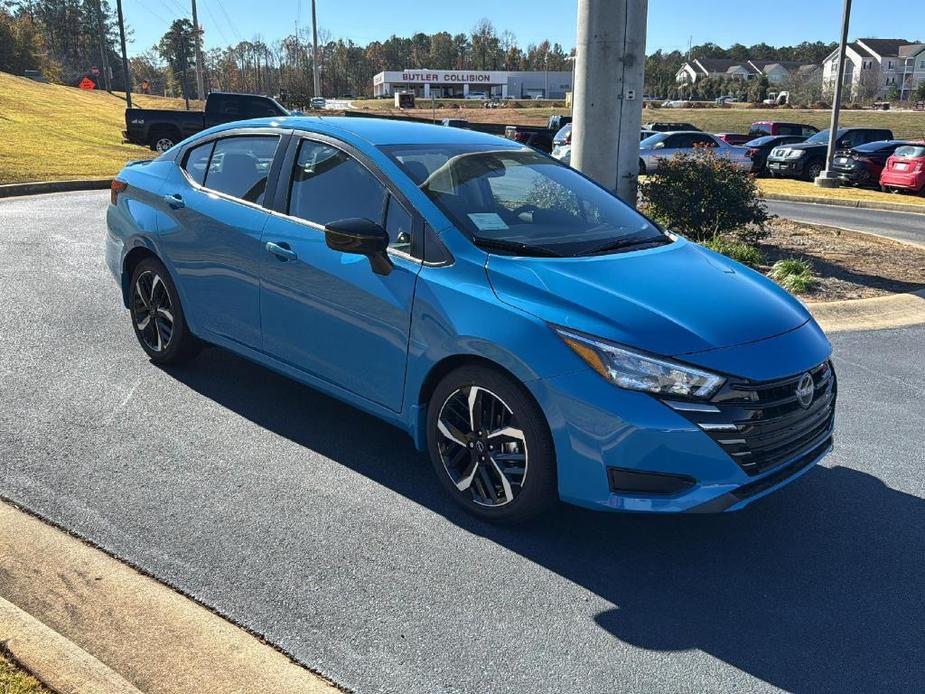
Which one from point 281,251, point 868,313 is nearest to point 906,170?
point 868,313

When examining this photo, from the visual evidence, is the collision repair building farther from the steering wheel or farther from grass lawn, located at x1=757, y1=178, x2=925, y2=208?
the steering wheel

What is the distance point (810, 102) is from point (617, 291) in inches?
3562

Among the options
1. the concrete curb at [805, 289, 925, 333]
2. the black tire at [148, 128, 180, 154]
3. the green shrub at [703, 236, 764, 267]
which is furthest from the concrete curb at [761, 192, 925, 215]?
the black tire at [148, 128, 180, 154]

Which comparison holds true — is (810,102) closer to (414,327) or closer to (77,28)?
(414,327)

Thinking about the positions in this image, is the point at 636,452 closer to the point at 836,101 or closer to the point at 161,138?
the point at 836,101

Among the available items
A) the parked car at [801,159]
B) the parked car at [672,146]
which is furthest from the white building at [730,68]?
the parked car at [672,146]

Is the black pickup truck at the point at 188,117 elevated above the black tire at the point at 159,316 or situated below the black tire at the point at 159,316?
above

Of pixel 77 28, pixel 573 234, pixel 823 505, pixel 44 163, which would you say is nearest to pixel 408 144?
pixel 573 234

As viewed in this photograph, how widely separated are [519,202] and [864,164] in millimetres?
21042

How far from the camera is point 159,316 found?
18.5 ft

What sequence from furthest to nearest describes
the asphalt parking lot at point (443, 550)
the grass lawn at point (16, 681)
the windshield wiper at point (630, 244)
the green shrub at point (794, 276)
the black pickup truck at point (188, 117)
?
the black pickup truck at point (188, 117), the green shrub at point (794, 276), the windshield wiper at point (630, 244), the asphalt parking lot at point (443, 550), the grass lawn at point (16, 681)

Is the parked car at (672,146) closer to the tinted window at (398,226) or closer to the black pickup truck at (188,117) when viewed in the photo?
the black pickup truck at (188,117)

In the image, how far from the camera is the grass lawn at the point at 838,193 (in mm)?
18703

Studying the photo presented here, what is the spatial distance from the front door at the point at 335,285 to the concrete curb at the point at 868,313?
186 inches
